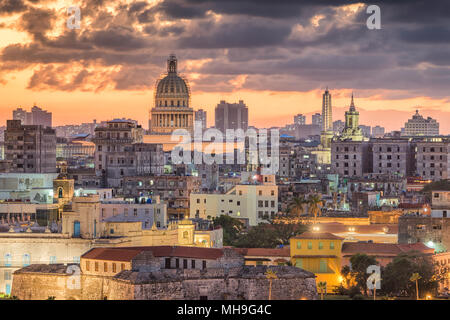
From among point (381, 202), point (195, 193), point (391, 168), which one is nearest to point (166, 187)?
point (195, 193)

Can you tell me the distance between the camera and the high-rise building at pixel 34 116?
188 meters

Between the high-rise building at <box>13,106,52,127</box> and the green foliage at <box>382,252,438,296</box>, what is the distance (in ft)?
415

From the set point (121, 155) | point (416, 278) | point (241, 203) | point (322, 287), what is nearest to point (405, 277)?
point (416, 278)

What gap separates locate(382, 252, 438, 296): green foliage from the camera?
208ft

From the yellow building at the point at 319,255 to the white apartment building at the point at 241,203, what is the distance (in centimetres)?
3146

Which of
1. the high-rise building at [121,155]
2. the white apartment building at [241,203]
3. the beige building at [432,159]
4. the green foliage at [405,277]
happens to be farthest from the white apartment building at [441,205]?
the beige building at [432,159]

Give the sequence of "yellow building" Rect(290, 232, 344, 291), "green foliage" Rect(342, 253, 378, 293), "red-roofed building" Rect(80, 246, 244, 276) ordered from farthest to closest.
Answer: "yellow building" Rect(290, 232, 344, 291) < "green foliage" Rect(342, 253, 378, 293) < "red-roofed building" Rect(80, 246, 244, 276)

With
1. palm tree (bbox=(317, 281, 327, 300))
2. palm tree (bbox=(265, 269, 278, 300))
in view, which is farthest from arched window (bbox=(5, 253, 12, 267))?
palm tree (bbox=(317, 281, 327, 300))

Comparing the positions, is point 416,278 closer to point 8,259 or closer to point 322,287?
point 322,287

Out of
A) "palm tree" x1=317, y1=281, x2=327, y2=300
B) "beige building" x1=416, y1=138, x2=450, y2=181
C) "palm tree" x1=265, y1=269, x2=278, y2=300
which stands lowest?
"palm tree" x1=317, y1=281, x2=327, y2=300

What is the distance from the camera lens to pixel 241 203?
104188mm

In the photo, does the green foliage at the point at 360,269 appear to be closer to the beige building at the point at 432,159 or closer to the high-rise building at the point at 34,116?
the beige building at the point at 432,159

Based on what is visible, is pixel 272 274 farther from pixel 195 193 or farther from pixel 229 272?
pixel 195 193

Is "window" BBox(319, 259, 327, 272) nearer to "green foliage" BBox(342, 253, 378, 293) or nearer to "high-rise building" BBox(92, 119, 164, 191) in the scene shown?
"green foliage" BBox(342, 253, 378, 293)
